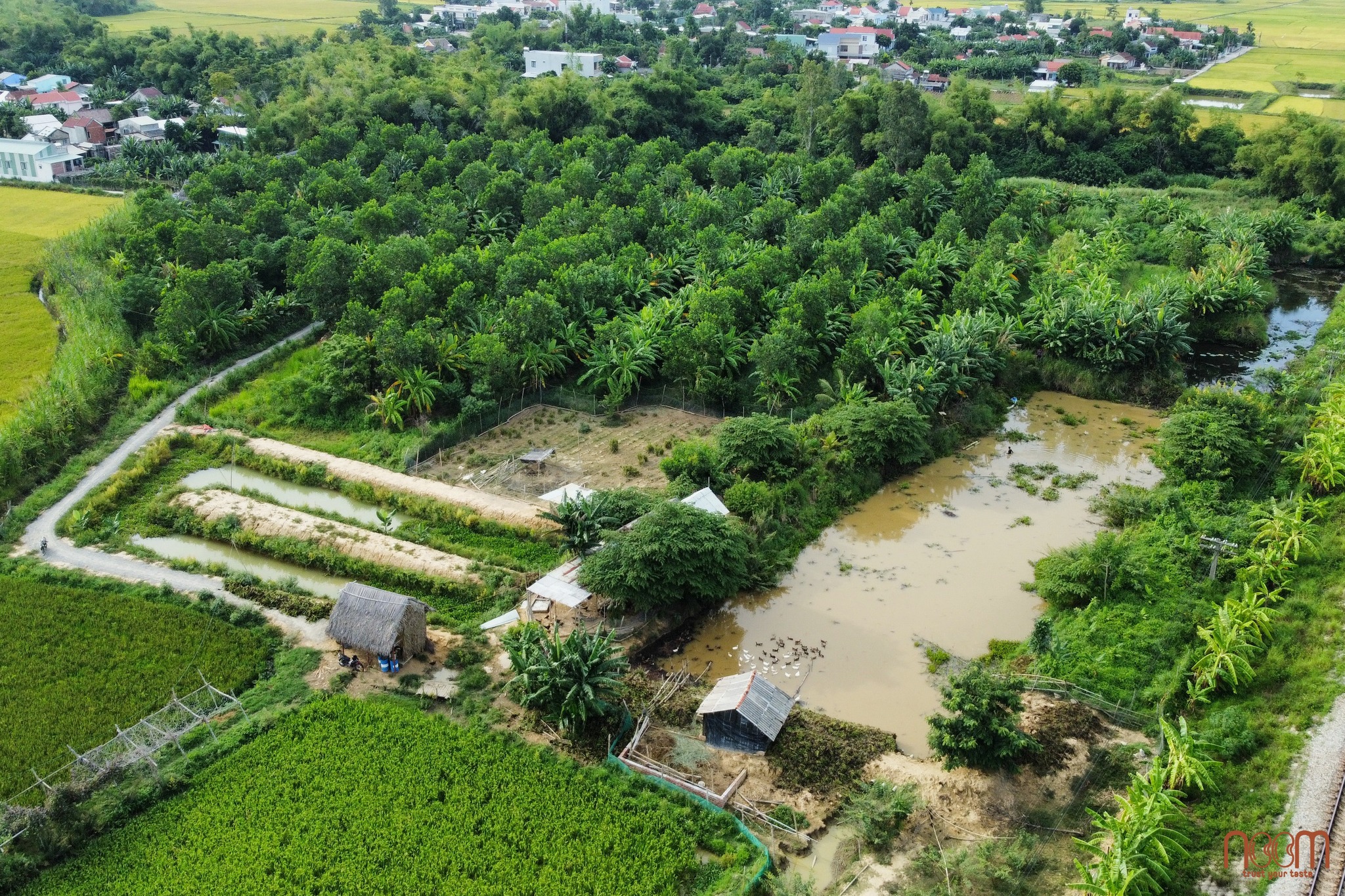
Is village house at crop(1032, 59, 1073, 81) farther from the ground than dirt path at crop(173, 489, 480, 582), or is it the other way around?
village house at crop(1032, 59, 1073, 81)

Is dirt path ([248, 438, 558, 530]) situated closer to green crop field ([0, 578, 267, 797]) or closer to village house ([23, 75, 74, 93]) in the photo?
green crop field ([0, 578, 267, 797])

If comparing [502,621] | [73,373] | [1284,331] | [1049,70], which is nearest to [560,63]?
[1049,70]

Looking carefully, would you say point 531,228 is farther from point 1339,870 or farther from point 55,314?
point 1339,870

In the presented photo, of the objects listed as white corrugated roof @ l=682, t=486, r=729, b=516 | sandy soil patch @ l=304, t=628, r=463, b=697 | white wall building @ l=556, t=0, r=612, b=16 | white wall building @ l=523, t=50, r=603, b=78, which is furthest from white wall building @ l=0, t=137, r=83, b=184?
white wall building @ l=556, t=0, r=612, b=16

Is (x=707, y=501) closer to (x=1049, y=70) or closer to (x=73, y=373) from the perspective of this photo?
(x=73, y=373)

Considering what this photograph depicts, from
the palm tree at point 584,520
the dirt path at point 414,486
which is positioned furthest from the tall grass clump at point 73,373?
the palm tree at point 584,520

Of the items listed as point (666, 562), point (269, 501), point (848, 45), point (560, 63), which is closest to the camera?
point (666, 562)
